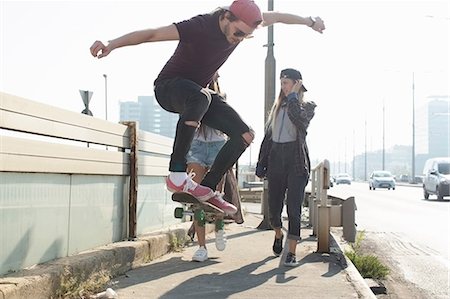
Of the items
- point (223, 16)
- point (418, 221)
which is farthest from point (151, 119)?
point (223, 16)

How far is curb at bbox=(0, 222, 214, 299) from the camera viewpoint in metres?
3.14

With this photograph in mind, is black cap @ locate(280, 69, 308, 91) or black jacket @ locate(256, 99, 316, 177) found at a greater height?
black cap @ locate(280, 69, 308, 91)

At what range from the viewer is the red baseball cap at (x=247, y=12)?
407 cm

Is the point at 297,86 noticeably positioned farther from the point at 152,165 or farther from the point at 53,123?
the point at 53,123

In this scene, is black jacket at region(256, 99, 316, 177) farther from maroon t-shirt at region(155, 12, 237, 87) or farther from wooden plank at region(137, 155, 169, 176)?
wooden plank at region(137, 155, 169, 176)

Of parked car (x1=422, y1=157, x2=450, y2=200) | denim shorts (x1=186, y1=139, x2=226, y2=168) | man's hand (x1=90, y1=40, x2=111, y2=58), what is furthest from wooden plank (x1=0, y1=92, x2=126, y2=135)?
parked car (x1=422, y1=157, x2=450, y2=200)

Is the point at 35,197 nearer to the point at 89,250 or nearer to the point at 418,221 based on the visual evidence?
the point at 89,250

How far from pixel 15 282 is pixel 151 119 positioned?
536ft

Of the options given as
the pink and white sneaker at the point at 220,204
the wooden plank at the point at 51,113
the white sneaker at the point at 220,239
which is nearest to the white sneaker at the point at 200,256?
the white sneaker at the point at 220,239

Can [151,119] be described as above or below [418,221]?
above

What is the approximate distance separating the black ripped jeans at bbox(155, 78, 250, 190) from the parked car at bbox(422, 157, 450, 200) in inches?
945

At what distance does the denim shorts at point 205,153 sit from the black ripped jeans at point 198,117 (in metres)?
1.11

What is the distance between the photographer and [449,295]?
19.5 ft

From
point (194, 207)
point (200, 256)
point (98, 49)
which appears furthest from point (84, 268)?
point (200, 256)
